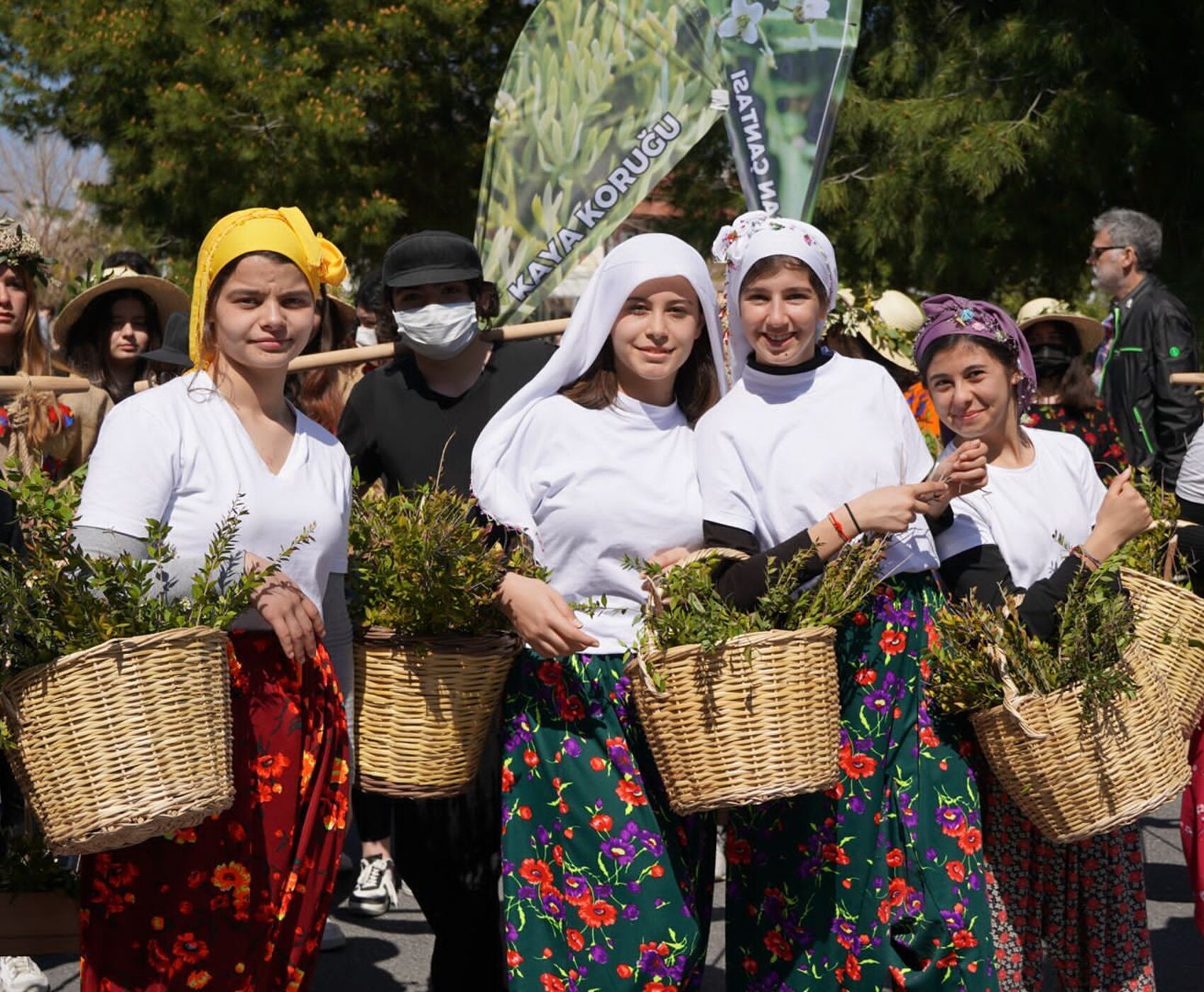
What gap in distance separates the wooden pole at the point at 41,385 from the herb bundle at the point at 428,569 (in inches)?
36.0

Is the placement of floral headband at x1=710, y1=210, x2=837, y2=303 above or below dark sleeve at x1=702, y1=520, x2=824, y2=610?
above

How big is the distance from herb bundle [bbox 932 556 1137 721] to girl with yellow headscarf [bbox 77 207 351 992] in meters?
1.37

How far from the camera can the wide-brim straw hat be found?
5.78m

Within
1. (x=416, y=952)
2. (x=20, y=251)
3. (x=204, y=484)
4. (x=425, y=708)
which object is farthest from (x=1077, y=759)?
(x=20, y=251)

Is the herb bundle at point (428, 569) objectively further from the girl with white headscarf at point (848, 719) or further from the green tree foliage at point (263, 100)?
the green tree foliage at point (263, 100)

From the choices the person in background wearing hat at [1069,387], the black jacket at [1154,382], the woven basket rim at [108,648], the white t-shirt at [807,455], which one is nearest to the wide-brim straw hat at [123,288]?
the white t-shirt at [807,455]

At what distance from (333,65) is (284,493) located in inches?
489

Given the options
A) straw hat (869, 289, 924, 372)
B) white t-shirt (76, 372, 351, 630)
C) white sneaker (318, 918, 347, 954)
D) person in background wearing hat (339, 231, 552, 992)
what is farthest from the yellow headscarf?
straw hat (869, 289, 924, 372)

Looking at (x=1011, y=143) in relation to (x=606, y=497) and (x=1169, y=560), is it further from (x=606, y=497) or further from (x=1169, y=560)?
(x=606, y=497)

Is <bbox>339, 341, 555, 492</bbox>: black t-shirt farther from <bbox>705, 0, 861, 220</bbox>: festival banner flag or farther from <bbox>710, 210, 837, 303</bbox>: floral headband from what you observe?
<bbox>705, 0, 861, 220</bbox>: festival banner flag

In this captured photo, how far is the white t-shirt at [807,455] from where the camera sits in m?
3.63

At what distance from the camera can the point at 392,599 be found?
3.67 metres

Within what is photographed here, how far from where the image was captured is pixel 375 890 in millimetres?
5781

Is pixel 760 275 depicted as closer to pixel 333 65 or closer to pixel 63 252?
pixel 333 65
